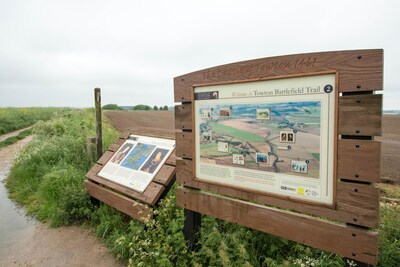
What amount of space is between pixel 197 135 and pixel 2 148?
525 inches

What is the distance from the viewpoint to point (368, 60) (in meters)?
1.77

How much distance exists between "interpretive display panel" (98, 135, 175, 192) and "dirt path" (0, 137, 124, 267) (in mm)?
1012

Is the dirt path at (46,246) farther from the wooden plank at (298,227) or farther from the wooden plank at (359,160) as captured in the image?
the wooden plank at (359,160)

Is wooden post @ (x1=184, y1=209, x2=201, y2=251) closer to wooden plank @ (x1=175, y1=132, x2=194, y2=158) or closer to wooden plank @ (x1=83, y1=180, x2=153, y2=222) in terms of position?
wooden plank @ (x1=83, y1=180, x2=153, y2=222)

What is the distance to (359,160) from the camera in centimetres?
186

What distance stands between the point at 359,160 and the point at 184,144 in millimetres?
1738

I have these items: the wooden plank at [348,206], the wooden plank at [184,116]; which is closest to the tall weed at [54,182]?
the wooden plank at [184,116]

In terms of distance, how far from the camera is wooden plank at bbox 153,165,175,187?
352cm

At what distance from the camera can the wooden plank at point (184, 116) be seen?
288cm

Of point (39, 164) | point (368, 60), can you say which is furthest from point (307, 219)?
point (39, 164)

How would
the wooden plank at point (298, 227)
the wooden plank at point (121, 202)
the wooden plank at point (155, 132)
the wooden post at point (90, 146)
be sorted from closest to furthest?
the wooden plank at point (298, 227)
the wooden plank at point (121, 202)
the wooden plank at point (155, 132)
the wooden post at point (90, 146)

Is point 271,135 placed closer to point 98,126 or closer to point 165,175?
point 165,175

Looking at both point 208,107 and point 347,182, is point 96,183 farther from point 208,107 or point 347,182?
point 347,182

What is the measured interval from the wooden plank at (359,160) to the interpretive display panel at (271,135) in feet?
0.24
